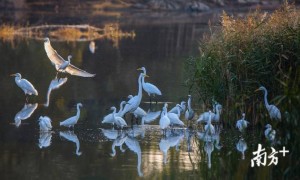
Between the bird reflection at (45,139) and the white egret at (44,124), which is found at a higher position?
the white egret at (44,124)

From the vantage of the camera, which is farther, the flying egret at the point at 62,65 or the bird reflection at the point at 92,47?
the bird reflection at the point at 92,47

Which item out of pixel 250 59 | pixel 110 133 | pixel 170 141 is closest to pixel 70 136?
pixel 110 133

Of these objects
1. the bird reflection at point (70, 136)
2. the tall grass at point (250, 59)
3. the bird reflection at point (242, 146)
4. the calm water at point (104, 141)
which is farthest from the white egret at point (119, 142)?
the bird reflection at point (242, 146)

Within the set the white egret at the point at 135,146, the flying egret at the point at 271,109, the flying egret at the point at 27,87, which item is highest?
the flying egret at the point at 27,87

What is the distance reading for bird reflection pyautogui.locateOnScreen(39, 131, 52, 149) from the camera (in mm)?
13969

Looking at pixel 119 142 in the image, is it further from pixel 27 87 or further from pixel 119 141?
pixel 27 87

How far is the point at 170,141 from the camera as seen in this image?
14.3 m

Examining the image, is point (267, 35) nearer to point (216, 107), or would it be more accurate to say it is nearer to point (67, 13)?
point (216, 107)

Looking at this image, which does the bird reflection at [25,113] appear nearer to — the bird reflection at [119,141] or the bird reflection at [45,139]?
the bird reflection at [45,139]

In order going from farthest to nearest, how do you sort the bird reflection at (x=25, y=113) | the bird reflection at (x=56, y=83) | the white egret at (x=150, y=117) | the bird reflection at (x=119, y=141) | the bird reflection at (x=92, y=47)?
1. the bird reflection at (x=92, y=47)
2. the bird reflection at (x=56, y=83)
3. the bird reflection at (x=25, y=113)
4. the white egret at (x=150, y=117)
5. the bird reflection at (x=119, y=141)

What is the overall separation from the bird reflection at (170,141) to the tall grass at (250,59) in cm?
90

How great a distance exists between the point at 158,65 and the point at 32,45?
282 inches

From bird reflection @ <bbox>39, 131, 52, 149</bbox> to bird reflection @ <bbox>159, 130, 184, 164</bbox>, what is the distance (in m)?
1.84

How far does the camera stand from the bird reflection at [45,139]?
13969 millimetres
